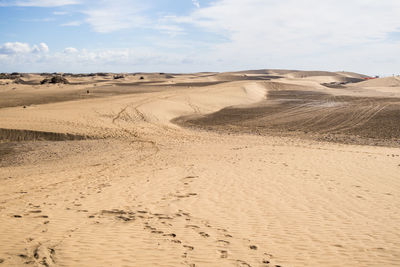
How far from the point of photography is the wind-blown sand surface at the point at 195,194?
5.12 metres

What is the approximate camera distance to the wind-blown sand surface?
512 centimetres

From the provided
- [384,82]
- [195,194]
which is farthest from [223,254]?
[384,82]

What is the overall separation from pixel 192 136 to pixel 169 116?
711 centimetres

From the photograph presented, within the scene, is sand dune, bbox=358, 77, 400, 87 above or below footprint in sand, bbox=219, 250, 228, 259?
above

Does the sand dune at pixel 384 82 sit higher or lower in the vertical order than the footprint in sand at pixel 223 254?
higher

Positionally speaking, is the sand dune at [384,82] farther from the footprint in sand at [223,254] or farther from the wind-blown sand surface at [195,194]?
the footprint in sand at [223,254]

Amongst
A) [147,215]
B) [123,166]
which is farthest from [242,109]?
[147,215]

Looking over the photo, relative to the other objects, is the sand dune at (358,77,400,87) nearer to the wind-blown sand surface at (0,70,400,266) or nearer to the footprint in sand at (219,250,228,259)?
the wind-blown sand surface at (0,70,400,266)

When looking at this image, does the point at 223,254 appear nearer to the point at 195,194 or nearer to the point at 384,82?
the point at 195,194

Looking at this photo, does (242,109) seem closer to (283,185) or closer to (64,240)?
(283,185)

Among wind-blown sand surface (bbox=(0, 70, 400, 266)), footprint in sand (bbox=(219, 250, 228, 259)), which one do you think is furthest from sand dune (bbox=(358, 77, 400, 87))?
footprint in sand (bbox=(219, 250, 228, 259))

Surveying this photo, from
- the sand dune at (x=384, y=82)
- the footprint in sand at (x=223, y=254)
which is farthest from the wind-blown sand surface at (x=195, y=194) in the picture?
the sand dune at (x=384, y=82)

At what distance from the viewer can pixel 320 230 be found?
5.98 meters

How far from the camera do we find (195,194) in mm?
8016
